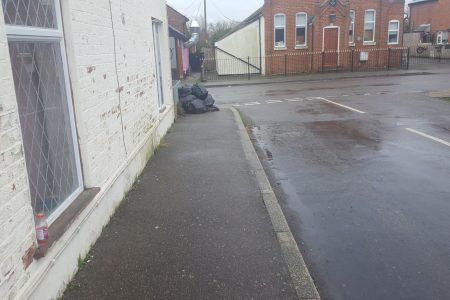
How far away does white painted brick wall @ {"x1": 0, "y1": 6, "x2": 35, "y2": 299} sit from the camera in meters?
2.67

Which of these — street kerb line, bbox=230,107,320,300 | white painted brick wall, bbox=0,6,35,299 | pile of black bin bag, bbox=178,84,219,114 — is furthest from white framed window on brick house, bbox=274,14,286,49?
white painted brick wall, bbox=0,6,35,299

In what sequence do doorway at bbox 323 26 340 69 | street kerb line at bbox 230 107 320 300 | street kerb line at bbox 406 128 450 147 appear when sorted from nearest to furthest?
street kerb line at bbox 230 107 320 300 → street kerb line at bbox 406 128 450 147 → doorway at bbox 323 26 340 69

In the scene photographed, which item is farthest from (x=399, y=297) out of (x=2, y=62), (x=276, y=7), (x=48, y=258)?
(x=276, y=7)

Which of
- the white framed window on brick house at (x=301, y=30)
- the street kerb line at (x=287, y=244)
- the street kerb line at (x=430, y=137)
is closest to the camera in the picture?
the street kerb line at (x=287, y=244)

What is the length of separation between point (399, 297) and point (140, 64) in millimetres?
5413

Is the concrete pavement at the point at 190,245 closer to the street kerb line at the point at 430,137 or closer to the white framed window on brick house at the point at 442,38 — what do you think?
the street kerb line at the point at 430,137

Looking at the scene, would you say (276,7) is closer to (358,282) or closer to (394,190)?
(394,190)

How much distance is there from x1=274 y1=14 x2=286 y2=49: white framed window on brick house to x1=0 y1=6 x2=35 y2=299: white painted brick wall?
27.9 m

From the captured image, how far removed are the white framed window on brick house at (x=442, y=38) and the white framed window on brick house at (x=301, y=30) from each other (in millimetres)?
21056

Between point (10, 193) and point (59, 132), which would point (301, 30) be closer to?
point (59, 132)

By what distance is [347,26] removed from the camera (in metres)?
29.7

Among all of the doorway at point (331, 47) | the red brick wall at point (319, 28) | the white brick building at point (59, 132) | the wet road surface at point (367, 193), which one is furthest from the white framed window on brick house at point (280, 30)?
the white brick building at point (59, 132)

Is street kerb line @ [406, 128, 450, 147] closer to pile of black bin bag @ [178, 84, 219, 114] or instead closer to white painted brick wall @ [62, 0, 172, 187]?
white painted brick wall @ [62, 0, 172, 187]

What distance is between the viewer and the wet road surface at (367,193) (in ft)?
12.5
